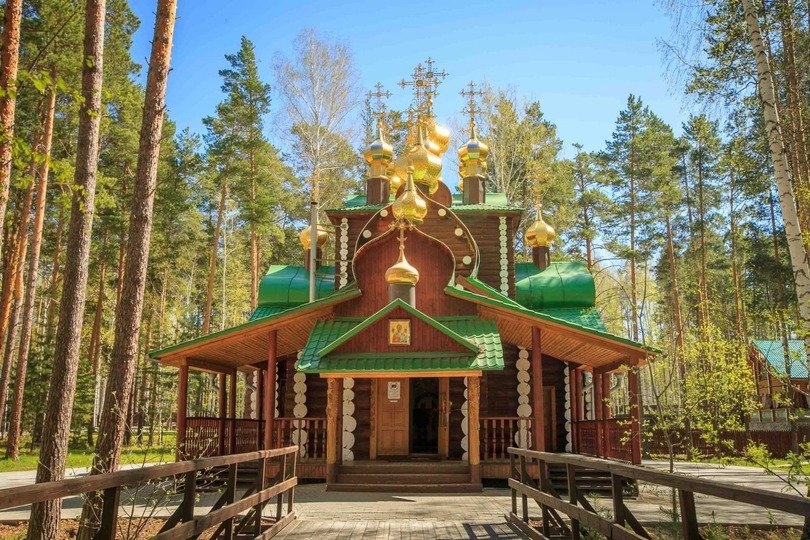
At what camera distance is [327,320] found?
13.0 m

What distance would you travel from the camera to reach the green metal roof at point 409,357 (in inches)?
444

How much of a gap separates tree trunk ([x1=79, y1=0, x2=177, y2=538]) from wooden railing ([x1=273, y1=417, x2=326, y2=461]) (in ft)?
18.7

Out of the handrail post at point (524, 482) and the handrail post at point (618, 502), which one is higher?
the handrail post at point (618, 502)

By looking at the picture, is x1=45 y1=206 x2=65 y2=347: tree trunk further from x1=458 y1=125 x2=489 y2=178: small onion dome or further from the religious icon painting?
the religious icon painting

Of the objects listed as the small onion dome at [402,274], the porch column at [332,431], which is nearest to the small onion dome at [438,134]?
the small onion dome at [402,274]

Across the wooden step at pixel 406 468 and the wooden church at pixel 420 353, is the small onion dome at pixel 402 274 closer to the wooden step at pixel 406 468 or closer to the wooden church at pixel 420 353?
the wooden church at pixel 420 353

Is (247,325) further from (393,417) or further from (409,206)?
(409,206)

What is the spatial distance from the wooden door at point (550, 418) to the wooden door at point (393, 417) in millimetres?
3225

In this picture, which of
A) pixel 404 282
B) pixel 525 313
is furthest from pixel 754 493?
pixel 404 282

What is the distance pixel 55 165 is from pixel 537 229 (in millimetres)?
13276

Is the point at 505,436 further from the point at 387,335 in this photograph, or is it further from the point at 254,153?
the point at 254,153

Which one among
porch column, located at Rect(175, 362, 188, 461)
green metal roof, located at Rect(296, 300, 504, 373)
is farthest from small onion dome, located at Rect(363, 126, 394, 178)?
porch column, located at Rect(175, 362, 188, 461)

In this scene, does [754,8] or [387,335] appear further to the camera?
[387,335]

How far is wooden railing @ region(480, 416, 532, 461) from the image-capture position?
12.3 meters
